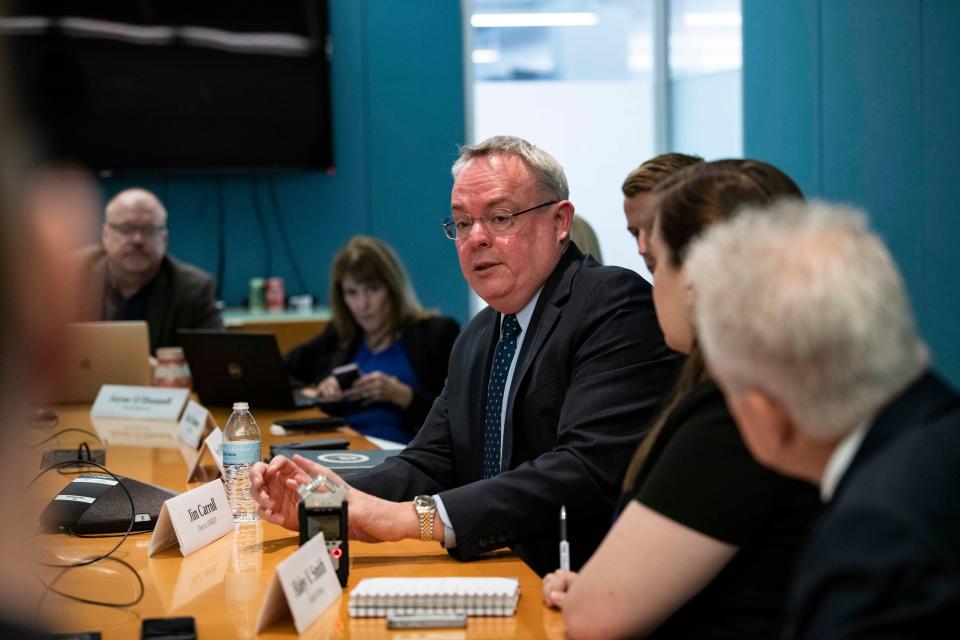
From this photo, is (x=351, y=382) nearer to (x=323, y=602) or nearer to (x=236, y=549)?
(x=236, y=549)

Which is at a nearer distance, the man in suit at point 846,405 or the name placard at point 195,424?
the man in suit at point 846,405

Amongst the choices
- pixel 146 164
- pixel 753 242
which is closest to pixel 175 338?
pixel 146 164

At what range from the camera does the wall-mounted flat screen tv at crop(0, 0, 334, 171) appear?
641 cm

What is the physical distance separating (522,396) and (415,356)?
7.04ft

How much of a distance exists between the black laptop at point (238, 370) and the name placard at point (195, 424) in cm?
69

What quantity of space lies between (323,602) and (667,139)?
20.4 ft

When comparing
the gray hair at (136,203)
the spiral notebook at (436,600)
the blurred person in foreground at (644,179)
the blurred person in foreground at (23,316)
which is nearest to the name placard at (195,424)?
the blurred person in foreground at (644,179)

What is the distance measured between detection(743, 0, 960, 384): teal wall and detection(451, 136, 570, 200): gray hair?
9.20 feet

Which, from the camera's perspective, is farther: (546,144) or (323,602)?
(546,144)

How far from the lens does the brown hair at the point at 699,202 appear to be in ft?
5.19

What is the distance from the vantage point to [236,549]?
217cm

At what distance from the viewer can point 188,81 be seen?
6590 mm

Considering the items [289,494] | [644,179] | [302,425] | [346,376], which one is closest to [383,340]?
[346,376]

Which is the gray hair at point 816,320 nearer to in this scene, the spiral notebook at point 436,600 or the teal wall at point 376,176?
the spiral notebook at point 436,600
